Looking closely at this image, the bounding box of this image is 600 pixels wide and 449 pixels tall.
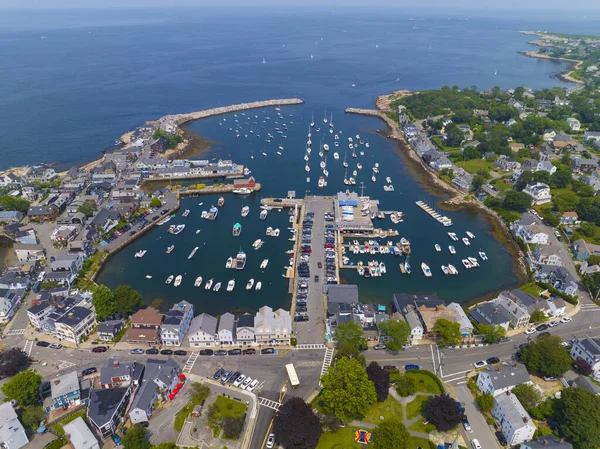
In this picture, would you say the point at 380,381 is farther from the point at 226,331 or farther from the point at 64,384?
the point at 64,384

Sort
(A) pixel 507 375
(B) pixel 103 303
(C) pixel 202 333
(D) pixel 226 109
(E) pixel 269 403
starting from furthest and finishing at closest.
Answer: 1. (D) pixel 226 109
2. (B) pixel 103 303
3. (C) pixel 202 333
4. (A) pixel 507 375
5. (E) pixel 269 403

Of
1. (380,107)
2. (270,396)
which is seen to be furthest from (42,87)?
(270,396)

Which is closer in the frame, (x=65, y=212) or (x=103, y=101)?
(x=65, y=212)

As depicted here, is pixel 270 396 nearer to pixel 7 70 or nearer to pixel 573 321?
pixel 573 321

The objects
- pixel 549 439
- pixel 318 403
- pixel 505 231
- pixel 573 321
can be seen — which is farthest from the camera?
pixel 505 231

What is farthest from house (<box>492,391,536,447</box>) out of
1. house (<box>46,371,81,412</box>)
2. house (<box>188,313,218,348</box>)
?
house (<box>46,371,81,412</box>)

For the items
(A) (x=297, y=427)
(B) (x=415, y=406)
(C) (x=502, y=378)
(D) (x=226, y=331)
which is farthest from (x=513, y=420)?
(D) (x=226, y=331)
